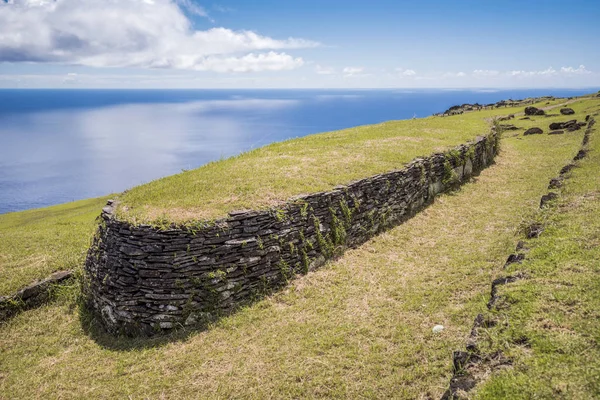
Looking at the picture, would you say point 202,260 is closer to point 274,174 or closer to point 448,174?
point 274,174

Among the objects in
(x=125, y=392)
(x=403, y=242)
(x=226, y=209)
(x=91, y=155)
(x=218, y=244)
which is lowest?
(x=91, y=155)

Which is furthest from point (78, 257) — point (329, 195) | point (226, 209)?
point (329, 195)

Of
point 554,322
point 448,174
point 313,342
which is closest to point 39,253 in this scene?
point 313,342

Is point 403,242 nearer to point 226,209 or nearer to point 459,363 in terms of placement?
point 226,209

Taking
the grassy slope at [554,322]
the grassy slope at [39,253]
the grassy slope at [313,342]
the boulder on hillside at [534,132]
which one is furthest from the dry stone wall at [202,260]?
the boulder on hillside at [534,132]

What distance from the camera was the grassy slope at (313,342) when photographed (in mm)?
8055

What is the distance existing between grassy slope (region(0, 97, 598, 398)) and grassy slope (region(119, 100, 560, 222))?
3.15 meters

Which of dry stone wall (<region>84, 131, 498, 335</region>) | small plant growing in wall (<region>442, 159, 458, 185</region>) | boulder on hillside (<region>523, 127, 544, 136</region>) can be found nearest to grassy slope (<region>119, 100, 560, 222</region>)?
dry stone wall (<region>84, 131, 498, 335</region>)

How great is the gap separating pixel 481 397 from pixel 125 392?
24.9 ft

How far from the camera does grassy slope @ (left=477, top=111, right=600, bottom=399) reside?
17.6 ft

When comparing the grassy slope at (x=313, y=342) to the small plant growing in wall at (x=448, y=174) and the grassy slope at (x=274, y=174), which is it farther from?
the small plant growing in wall at (x=448, y=174)

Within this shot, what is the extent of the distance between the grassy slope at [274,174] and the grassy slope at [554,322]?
7.26m

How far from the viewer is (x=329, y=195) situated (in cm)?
1338

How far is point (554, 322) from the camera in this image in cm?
658
